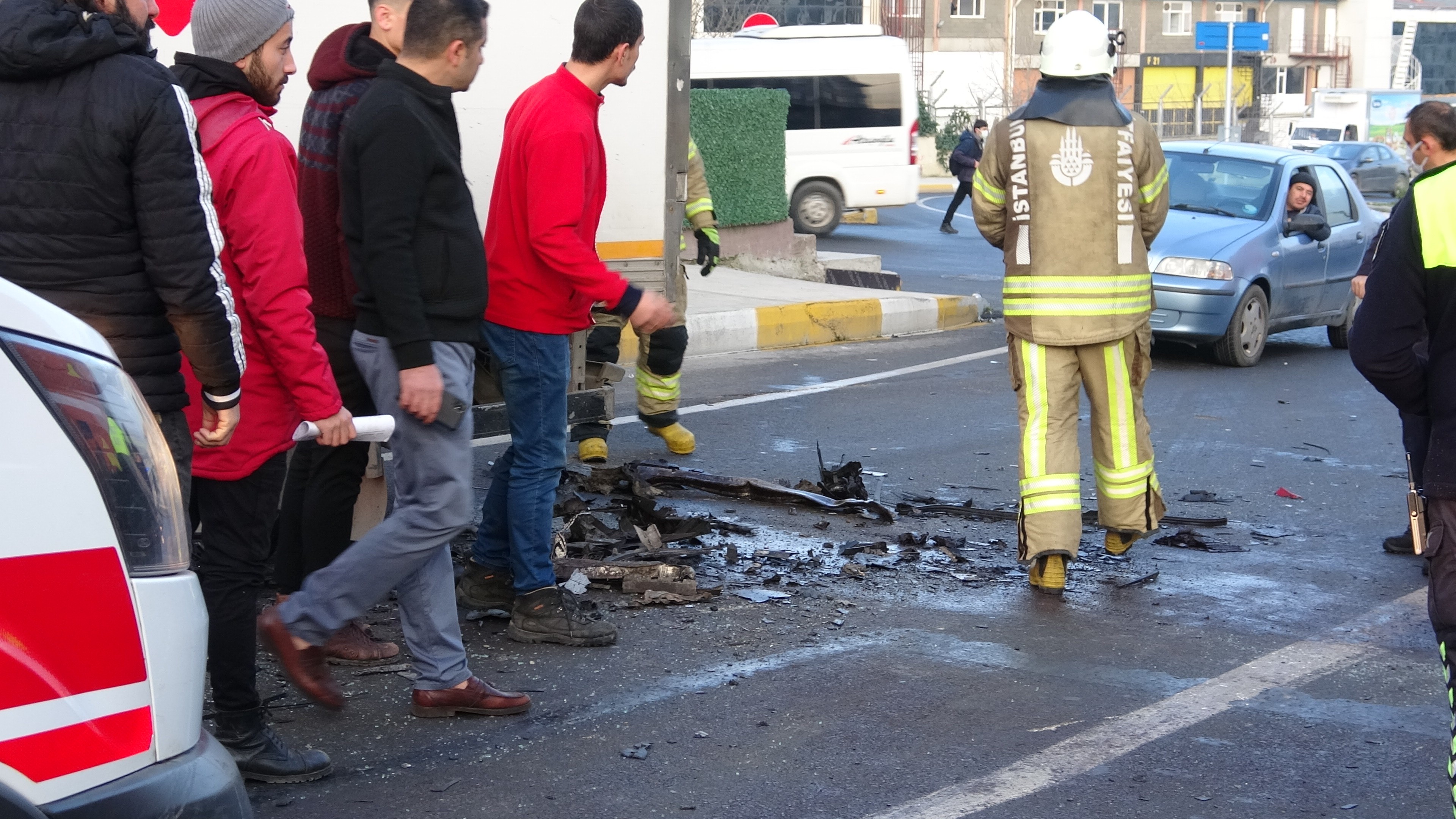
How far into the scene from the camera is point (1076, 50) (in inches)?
206

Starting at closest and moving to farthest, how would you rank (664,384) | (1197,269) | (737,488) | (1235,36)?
1. (737,488)
2. (664,384)
3. (1197,269)
4. (1235,36)

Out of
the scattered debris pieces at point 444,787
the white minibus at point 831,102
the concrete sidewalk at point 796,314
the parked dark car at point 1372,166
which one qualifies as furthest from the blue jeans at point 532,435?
the parked dark car at point 1372,166

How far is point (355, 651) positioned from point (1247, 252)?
8401 millimetres

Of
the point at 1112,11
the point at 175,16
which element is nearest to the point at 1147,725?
the point at 175,16

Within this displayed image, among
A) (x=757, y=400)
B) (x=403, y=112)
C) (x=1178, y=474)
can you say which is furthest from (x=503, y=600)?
(x=757, y=400)

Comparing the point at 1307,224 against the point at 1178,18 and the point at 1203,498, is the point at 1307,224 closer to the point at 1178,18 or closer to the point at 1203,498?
the point at 1203,498

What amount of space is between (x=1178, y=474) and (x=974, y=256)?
44.0ft

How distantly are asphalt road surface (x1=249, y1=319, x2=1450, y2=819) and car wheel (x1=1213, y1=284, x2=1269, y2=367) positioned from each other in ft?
12.9

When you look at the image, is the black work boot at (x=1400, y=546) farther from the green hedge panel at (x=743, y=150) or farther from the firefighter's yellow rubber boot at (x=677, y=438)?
the green hedge panel at (x=743, y=150)

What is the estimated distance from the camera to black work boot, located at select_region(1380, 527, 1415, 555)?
603 centimetres

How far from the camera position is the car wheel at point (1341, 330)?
485 inches

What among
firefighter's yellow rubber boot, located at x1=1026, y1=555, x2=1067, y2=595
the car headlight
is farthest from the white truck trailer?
the car headlight

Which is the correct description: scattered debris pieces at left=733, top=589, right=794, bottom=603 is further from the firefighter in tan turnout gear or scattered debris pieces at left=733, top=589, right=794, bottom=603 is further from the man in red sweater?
the firefighter in tan turnout gear

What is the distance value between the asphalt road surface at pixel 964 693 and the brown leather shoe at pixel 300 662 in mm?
133
